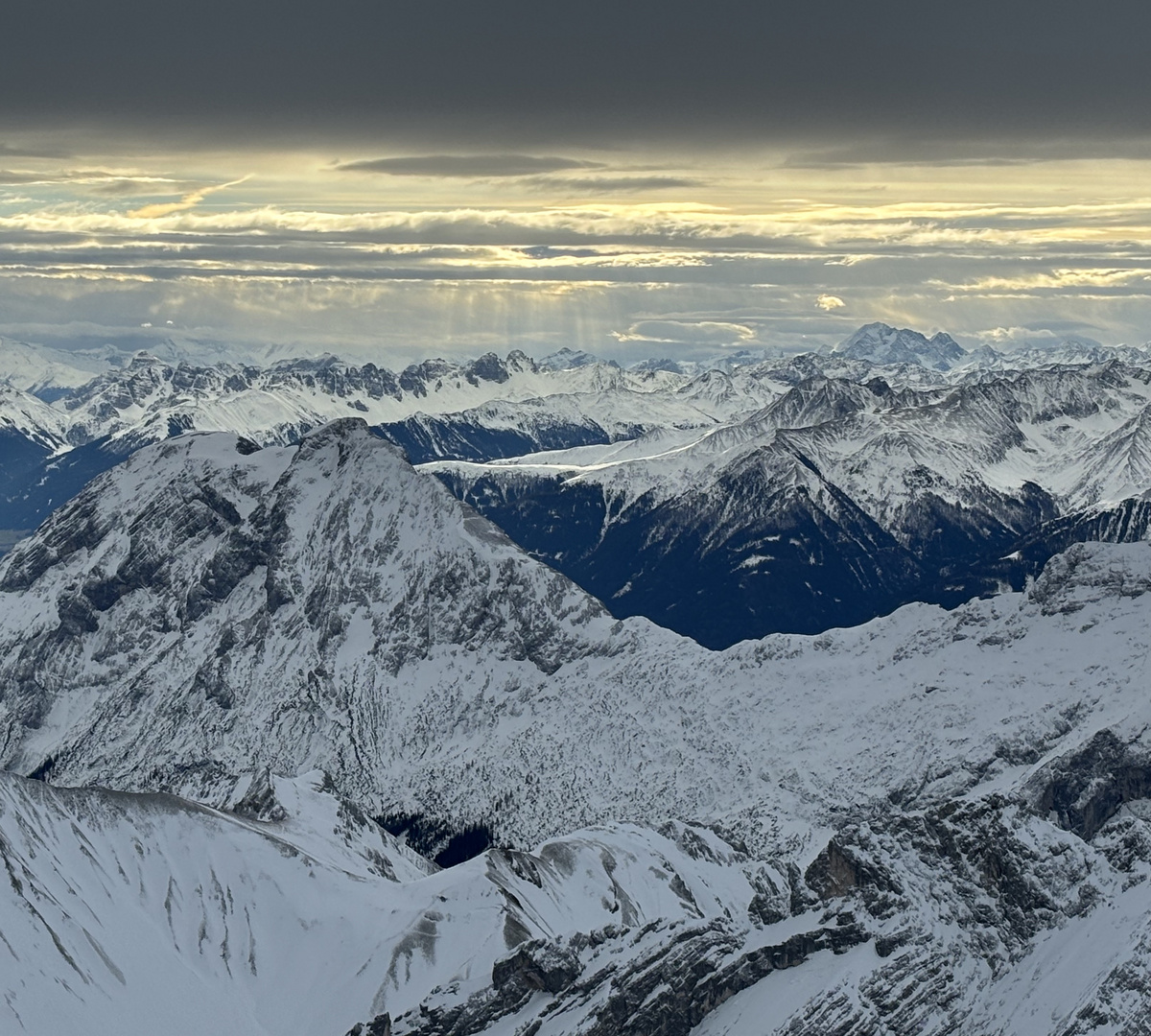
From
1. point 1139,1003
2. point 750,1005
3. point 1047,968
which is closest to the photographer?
point 1139,1003

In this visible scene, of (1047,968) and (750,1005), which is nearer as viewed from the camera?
(1047,968)

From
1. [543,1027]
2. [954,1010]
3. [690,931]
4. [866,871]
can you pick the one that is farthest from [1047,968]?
[543,1027]

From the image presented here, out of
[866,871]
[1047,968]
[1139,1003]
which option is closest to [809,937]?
[866,871]

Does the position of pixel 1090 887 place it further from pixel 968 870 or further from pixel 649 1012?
pixel 649 1012

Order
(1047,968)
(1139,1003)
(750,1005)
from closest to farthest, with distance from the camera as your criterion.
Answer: (1139,1003) → (1047,968) → (750,1005)

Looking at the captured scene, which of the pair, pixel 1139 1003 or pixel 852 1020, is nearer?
pixel 1139 1003

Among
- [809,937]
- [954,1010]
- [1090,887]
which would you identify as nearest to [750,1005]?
[809,937]

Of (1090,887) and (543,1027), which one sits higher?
(1090,887)

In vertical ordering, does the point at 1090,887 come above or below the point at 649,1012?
above

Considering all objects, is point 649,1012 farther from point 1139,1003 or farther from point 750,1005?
point 1139,1003
